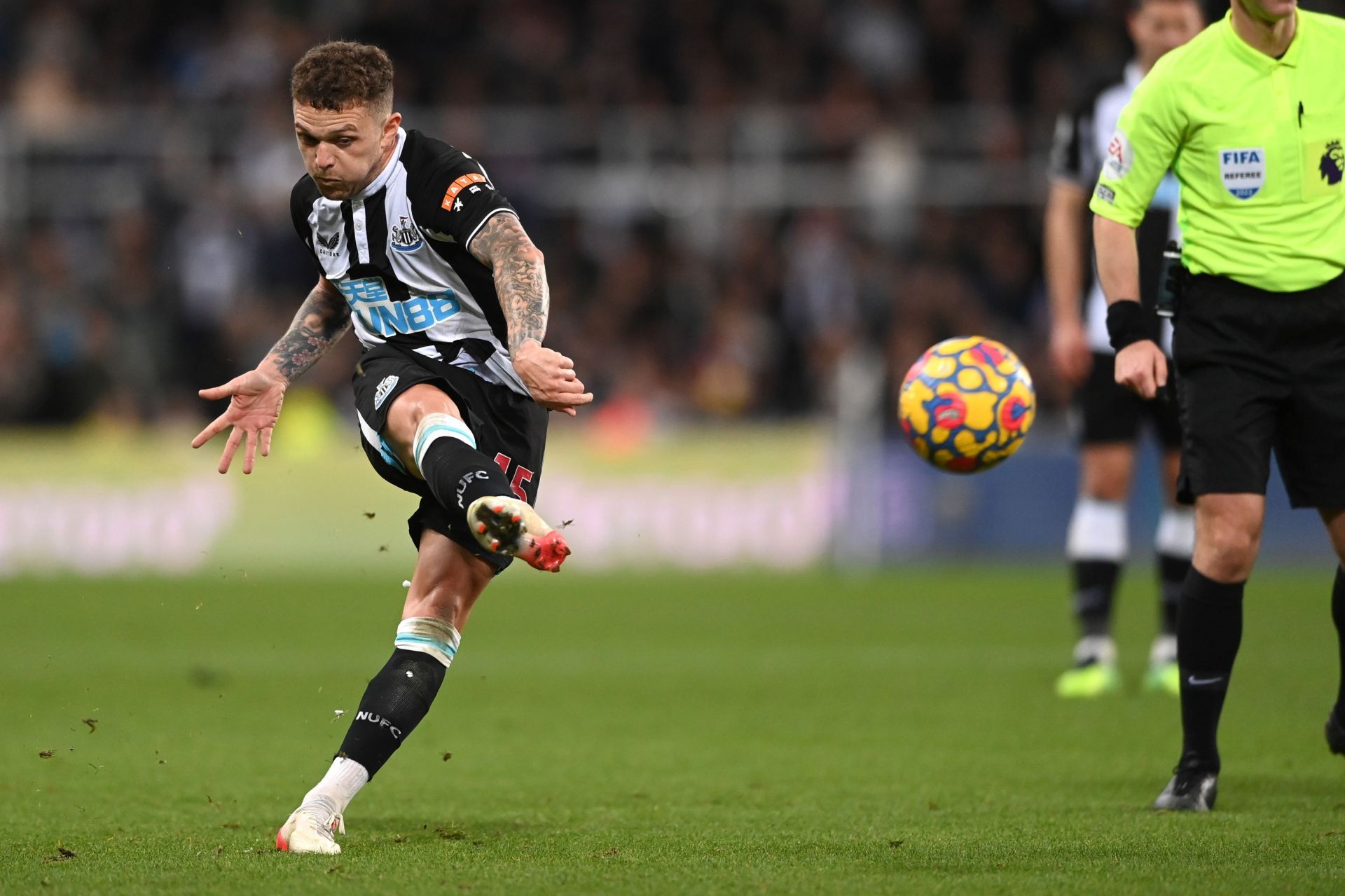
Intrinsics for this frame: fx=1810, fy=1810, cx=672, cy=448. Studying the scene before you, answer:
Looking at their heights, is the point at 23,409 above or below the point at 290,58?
below

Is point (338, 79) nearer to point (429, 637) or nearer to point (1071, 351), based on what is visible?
point (429, 637)

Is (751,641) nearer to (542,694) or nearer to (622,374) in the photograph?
(542,694)

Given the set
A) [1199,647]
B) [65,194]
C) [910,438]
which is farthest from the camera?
[65,194]

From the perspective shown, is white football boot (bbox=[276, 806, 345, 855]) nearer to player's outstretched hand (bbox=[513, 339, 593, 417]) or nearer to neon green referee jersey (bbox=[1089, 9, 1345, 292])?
player's outstretched hand (bbox=[513, 339, 593, 417])

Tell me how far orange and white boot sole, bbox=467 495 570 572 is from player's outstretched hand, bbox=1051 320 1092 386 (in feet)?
12.6

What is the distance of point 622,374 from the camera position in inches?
651

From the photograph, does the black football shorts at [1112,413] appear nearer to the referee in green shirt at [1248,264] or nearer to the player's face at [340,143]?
the referee in green shirt at [1248,264]

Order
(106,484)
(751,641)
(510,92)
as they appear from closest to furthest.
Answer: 1. (751,641)
2. (106,484)
3. (510,92)

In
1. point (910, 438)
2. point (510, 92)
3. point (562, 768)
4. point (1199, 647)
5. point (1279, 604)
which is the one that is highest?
point (510, 92)

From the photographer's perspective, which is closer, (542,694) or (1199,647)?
(1199,647)

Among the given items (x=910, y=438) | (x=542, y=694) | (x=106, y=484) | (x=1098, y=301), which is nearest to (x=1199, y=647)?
(x=910, y=438)

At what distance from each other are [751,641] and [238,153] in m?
9.27

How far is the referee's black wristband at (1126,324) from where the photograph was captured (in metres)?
4.77

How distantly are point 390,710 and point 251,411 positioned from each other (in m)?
0.97
